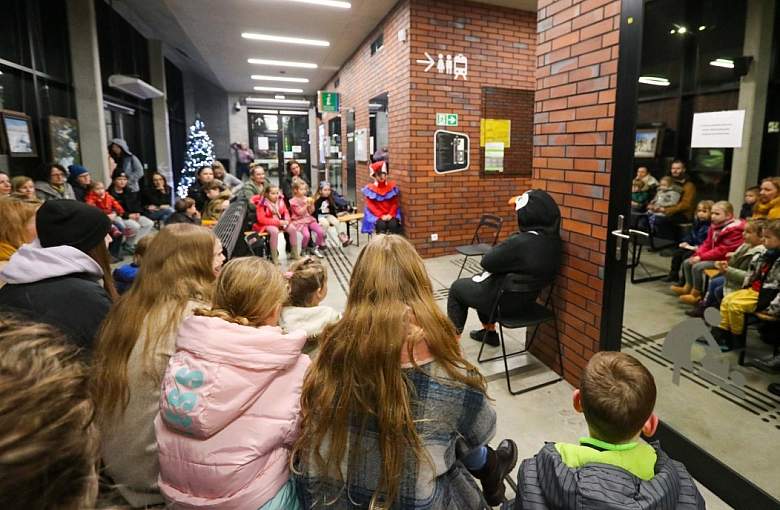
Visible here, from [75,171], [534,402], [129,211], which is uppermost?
[75,171]

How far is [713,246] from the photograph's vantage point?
3.45m

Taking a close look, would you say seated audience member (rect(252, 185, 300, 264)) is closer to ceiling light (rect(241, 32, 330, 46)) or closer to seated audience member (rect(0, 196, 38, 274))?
seated audience member (rect(0, 196, 38, 274))

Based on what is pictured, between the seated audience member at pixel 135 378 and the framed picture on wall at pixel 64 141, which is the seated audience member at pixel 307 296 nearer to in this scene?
the seated audience member at pixel 135 378

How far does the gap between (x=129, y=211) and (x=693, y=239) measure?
7.19 meters

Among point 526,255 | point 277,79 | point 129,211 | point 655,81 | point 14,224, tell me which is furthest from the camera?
point 277,79

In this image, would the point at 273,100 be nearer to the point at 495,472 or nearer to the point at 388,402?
the point at 495,472

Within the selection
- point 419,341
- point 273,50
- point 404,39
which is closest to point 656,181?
point 419,341

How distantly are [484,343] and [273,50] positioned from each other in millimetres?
7941

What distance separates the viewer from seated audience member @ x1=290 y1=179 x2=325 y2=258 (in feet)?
20.8

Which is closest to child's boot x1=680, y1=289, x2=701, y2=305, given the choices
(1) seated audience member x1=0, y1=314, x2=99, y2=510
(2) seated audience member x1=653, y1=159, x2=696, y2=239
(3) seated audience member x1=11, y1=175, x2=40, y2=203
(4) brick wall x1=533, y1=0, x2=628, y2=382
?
(2) seated audience member x1=653, y1=159, x2=696, y2=239

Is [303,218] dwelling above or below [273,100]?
below

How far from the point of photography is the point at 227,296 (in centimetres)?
145

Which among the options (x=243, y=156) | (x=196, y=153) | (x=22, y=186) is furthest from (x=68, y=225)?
(x=243, y=156)

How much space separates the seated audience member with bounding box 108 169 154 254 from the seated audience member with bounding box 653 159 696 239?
659cm
